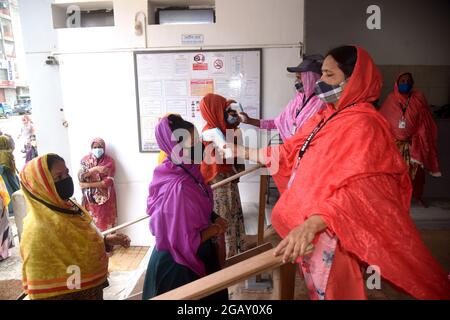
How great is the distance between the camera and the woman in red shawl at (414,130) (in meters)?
4.48

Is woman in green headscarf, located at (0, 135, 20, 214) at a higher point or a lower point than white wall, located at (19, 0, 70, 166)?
lower

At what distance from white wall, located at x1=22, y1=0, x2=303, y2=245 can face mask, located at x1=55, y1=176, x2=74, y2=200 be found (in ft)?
7.14

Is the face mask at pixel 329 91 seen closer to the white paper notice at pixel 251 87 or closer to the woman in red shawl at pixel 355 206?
the woman in red shawl at pixel 355 206

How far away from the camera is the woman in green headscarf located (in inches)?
225

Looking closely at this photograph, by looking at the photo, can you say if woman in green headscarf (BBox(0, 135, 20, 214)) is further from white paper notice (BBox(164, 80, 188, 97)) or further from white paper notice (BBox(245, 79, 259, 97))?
white paper notice (BBox(245, 79, 259, 97))

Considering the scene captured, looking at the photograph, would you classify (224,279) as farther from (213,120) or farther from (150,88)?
(150,88)

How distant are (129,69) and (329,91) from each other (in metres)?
2.95

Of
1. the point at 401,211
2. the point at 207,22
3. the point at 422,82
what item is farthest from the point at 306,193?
the point at 422,82

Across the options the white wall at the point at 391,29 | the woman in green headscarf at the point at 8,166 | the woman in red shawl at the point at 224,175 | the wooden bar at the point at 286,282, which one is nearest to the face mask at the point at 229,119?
the woman in red shawl at the point at 224,175

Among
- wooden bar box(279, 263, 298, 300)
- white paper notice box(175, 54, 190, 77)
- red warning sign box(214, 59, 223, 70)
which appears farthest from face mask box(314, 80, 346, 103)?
white paper notice box(175, 54, 190, 77)

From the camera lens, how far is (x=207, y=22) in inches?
151

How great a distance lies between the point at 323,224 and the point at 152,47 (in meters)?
3.28

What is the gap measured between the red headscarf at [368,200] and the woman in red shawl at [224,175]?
1.46 metres

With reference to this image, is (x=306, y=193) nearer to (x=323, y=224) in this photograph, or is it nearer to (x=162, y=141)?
(x=323, y=224)
